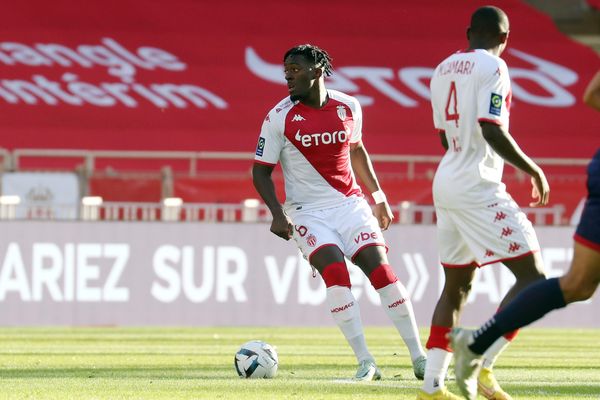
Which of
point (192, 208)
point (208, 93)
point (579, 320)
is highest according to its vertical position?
point (208, 93)

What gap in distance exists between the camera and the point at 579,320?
57.0 ft

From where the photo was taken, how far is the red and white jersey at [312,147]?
9.51 metres

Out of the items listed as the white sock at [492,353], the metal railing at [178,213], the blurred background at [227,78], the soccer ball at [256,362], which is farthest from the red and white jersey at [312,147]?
the blurred background at [227,78]

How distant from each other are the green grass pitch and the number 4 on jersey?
150 cm

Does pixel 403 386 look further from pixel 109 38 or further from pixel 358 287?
pixel 109 38

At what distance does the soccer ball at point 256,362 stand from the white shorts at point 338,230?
65 centimetres

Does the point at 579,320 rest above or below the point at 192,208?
below

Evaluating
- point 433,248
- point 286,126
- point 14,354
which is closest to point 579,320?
point 433,248

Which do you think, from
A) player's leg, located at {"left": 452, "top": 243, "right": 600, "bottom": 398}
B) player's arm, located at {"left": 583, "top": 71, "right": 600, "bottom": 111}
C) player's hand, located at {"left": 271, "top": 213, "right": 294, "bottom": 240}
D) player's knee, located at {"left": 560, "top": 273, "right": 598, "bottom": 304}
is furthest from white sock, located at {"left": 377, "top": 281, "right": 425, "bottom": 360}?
player's arm, located at {"left": 583, "top": 71, "right": 600, "bottom": 111}

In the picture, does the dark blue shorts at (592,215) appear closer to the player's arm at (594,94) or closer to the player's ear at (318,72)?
the player's arm at (594,94)

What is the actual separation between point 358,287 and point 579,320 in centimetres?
260

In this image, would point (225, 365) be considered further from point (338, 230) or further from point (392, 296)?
point (392, 296)

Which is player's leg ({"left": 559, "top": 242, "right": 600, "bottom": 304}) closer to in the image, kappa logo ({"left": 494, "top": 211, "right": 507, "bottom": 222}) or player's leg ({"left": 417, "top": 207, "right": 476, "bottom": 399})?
kappa logo ({"left": 494, "top": 211, "right": 507, "bottom": 222})

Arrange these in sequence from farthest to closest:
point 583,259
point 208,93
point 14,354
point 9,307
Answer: point 208,93 < point 9,307 < point 14,354 < point 583,259
